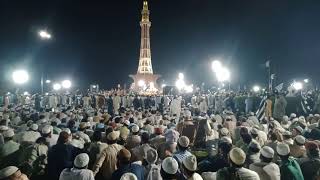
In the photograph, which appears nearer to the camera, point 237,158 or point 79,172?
point 237,158

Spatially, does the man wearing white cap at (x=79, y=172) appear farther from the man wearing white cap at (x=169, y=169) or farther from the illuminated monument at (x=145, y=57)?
the illuminated monument at (x=145, y=57)

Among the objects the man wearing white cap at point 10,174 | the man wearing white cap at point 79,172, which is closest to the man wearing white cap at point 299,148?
the man wearing white cap at point 79,172

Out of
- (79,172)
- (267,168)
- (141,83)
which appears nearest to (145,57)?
(141,83)

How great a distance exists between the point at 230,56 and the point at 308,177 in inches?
1938

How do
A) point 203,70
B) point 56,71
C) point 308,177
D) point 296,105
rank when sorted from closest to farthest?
point 308,177 < point 296,105 < point 56,71 < point 203,70

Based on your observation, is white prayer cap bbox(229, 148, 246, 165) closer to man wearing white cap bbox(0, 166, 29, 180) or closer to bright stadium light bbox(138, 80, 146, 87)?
man wearing white cap bbox(0, 166, 29, 180)

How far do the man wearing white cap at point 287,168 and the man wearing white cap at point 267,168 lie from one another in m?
0.22

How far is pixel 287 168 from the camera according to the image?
226 inches

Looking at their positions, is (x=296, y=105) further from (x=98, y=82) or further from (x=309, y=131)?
(x=98, y=82)

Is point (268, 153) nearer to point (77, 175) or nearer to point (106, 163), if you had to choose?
point (106, 163)

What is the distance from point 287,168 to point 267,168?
42 cm

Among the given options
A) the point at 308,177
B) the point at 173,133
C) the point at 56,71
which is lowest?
the point at 308,177

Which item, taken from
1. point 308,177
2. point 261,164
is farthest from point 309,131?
point 261,164

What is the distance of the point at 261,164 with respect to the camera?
5707mm
